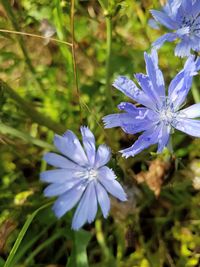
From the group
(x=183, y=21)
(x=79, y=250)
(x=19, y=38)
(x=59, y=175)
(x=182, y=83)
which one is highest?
(x=19, y=38)

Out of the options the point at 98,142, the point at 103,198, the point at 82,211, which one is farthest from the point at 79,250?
the point at 98,142

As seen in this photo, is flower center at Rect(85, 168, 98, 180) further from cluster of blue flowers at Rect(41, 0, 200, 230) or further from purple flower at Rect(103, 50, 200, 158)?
purple flower at Rect(103, 50, 200, 158)

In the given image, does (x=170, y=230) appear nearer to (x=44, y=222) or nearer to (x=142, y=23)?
(x=44, y=222)

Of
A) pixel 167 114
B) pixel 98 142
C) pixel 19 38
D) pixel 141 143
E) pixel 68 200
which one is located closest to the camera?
pixel 141 143

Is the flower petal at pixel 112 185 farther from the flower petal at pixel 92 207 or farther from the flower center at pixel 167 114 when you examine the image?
the flower center at pixel 167 114

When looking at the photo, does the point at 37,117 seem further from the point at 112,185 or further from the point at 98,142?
the point at 112,185

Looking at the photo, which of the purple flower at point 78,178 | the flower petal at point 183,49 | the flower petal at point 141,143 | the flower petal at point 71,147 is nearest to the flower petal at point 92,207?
the purple flower at point 78,178

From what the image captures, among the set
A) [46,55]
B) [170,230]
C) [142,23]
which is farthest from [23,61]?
[170,230]
